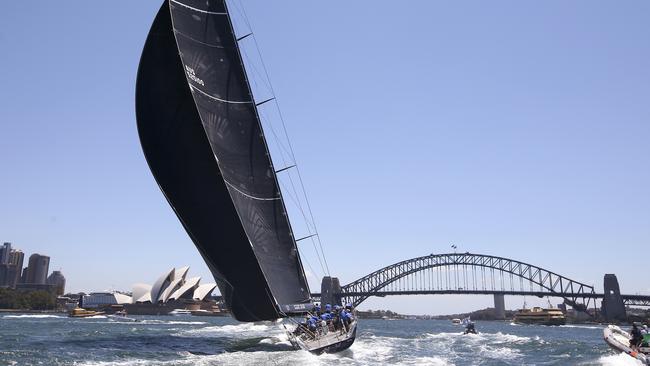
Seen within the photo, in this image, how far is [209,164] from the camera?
71.7 feet

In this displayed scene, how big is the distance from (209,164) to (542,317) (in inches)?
3458

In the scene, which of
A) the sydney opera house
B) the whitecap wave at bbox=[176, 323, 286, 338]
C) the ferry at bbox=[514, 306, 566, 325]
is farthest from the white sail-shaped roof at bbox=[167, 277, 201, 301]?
the whitecap wave at bbox=[176, 323, 286, 338]

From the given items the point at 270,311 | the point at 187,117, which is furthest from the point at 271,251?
the point at 187,117

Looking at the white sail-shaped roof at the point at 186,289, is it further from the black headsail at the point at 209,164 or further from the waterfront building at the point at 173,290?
the black headsail at the point at 209,164

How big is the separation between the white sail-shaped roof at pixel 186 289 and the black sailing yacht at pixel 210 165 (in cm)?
9958

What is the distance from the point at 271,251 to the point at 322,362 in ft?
19.2

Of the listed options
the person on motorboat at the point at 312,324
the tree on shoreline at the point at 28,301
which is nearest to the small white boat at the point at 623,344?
the person on motorboat at the point at 312,324

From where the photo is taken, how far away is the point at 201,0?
25.2 metres

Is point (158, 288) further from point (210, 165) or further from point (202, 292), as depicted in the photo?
point (210, 165)

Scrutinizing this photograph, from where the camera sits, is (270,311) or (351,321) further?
(351,321)

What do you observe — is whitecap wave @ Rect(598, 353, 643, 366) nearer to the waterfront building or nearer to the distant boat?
the distant boat

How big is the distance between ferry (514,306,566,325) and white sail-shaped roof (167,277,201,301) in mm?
68115

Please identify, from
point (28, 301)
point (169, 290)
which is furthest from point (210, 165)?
point (28, 301)

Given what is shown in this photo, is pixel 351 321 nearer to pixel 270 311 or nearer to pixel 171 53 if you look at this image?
pixel 270 311
